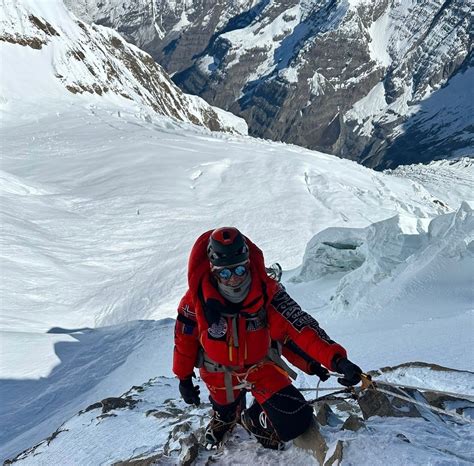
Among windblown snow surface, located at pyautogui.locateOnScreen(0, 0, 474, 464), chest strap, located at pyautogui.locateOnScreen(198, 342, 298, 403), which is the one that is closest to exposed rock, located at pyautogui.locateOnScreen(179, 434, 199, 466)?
windblown snow surface, located at pyautogui.locateOnScreen(0, 0, 474, 464)

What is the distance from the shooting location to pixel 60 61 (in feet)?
186

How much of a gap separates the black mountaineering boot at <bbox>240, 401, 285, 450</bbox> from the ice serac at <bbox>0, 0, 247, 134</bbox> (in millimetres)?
44424

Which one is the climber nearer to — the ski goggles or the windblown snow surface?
the ski goggles

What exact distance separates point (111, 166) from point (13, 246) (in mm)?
11316

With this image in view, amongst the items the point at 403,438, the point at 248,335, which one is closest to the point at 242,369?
the point at 248,335

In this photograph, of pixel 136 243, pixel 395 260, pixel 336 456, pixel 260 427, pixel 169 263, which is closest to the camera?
pixel 336 456

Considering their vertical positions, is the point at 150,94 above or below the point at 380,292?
above

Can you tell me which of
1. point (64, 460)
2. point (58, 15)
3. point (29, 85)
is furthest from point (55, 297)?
point (58, 15)

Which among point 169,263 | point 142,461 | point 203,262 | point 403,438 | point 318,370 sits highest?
point 169,263

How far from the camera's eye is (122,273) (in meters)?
14.8

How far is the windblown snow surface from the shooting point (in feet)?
20.6

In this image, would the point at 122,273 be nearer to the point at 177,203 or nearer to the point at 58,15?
the point at 177,203

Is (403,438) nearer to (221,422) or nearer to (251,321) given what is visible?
(251,321)

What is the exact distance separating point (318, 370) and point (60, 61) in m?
60.0
